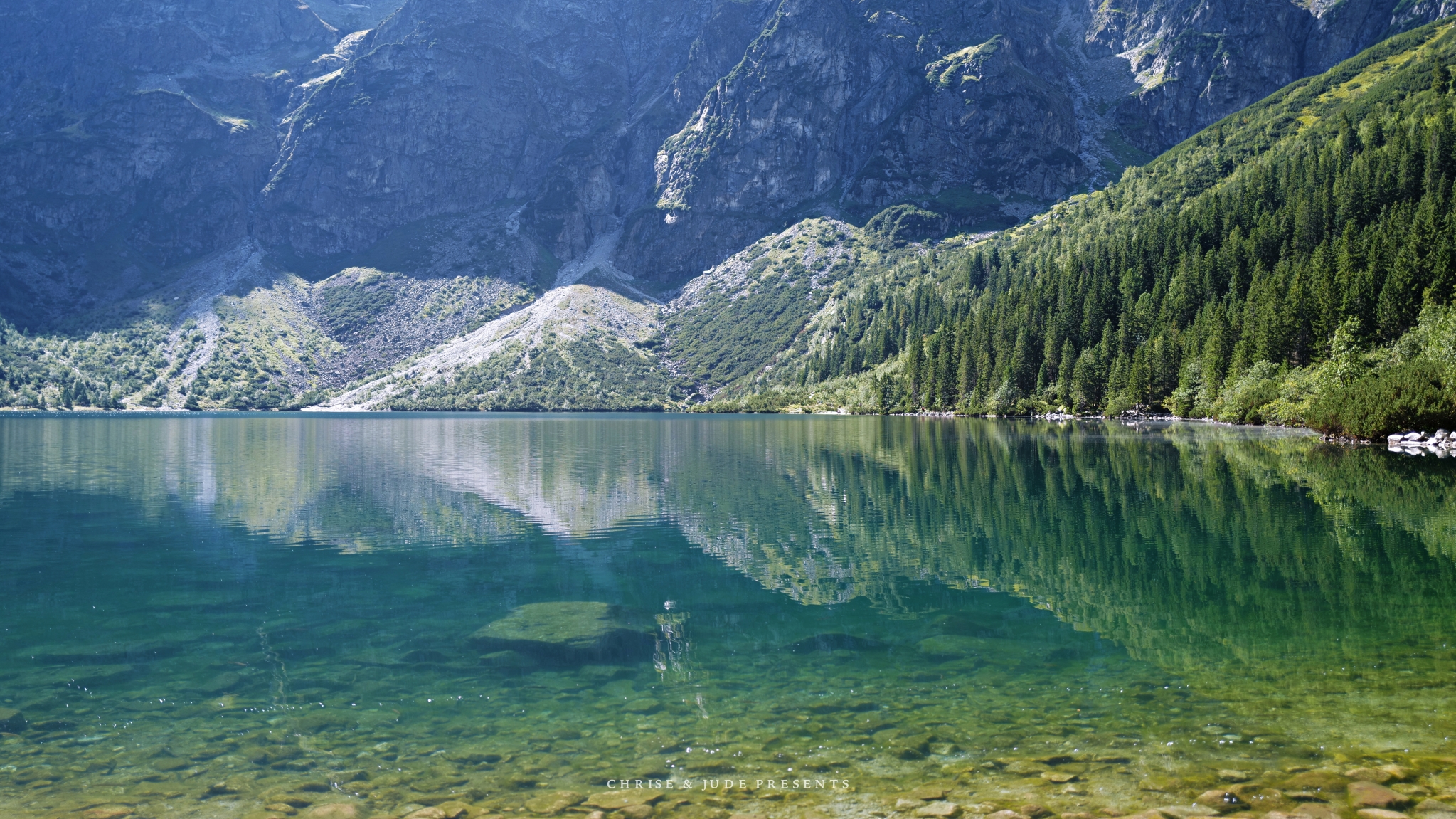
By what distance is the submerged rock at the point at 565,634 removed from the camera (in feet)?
52.7

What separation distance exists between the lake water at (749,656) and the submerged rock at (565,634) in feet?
1.26

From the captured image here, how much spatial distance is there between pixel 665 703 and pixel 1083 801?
6381mm

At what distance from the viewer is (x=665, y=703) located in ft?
43.1

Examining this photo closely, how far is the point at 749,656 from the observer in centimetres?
1571

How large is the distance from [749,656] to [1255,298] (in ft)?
361

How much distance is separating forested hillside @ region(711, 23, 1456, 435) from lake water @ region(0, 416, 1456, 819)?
47.2 metres

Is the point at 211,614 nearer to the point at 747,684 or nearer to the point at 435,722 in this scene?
the point at 435,722

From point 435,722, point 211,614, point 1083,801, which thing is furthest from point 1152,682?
point 211,614

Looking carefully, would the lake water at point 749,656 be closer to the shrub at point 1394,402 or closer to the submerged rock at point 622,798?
the submerged rock at point 622,798

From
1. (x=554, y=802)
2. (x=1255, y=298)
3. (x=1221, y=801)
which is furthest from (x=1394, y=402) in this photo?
(x=554, y=802)

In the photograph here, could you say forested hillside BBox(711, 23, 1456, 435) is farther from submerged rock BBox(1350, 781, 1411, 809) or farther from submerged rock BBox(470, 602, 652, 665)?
submerged rock BBox(470, 602, 652, 665)

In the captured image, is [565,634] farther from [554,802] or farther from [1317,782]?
[1317,782]

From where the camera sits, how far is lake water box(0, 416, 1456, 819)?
10.2 meters

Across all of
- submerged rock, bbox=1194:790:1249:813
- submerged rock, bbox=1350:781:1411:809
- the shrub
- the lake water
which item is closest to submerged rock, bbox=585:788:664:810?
the lake water
